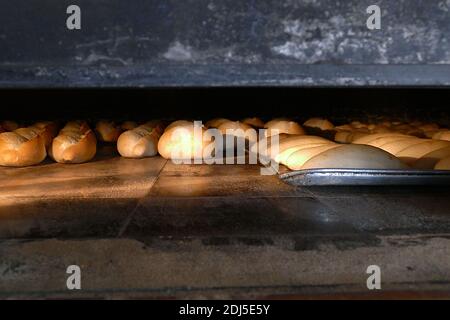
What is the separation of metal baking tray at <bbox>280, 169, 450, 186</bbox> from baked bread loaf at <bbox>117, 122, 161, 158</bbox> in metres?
1.27

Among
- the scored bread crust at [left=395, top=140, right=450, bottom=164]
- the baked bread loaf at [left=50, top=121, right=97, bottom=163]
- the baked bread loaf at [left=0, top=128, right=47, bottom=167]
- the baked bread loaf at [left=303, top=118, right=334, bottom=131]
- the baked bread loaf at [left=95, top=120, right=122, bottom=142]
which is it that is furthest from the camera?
the baked bread loaf at [left=303, top=118, right=334, bottom=131]

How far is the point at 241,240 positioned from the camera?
133 cm

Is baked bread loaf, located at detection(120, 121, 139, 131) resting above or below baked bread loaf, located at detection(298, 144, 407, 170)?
above

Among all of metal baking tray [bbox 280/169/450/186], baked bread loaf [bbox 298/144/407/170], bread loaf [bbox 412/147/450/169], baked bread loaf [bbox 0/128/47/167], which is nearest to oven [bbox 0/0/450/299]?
metal baking tray [bbox 280/169/450/186]

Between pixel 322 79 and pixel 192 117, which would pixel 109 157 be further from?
pixel 322 79

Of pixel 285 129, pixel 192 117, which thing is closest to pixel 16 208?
pixel 285 129

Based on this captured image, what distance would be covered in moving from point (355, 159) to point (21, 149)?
1.82 metres

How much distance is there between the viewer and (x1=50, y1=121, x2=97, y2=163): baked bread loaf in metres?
2.61

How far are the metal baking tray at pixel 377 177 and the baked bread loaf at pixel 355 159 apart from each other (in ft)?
0.47

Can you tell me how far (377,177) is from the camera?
1935 mm

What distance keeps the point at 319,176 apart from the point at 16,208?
1256 millimetres

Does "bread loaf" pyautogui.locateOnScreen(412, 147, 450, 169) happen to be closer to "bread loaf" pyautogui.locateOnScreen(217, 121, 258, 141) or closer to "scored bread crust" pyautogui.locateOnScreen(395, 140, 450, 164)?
"scored bread crust" pyautogui.locateOnScreen(395, 140, 450, 164)

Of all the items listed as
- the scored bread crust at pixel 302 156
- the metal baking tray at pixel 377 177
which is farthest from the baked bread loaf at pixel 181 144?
the metal baking tray at pixel 377 177

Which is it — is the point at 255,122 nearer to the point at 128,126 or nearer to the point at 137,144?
the point at 128,126
